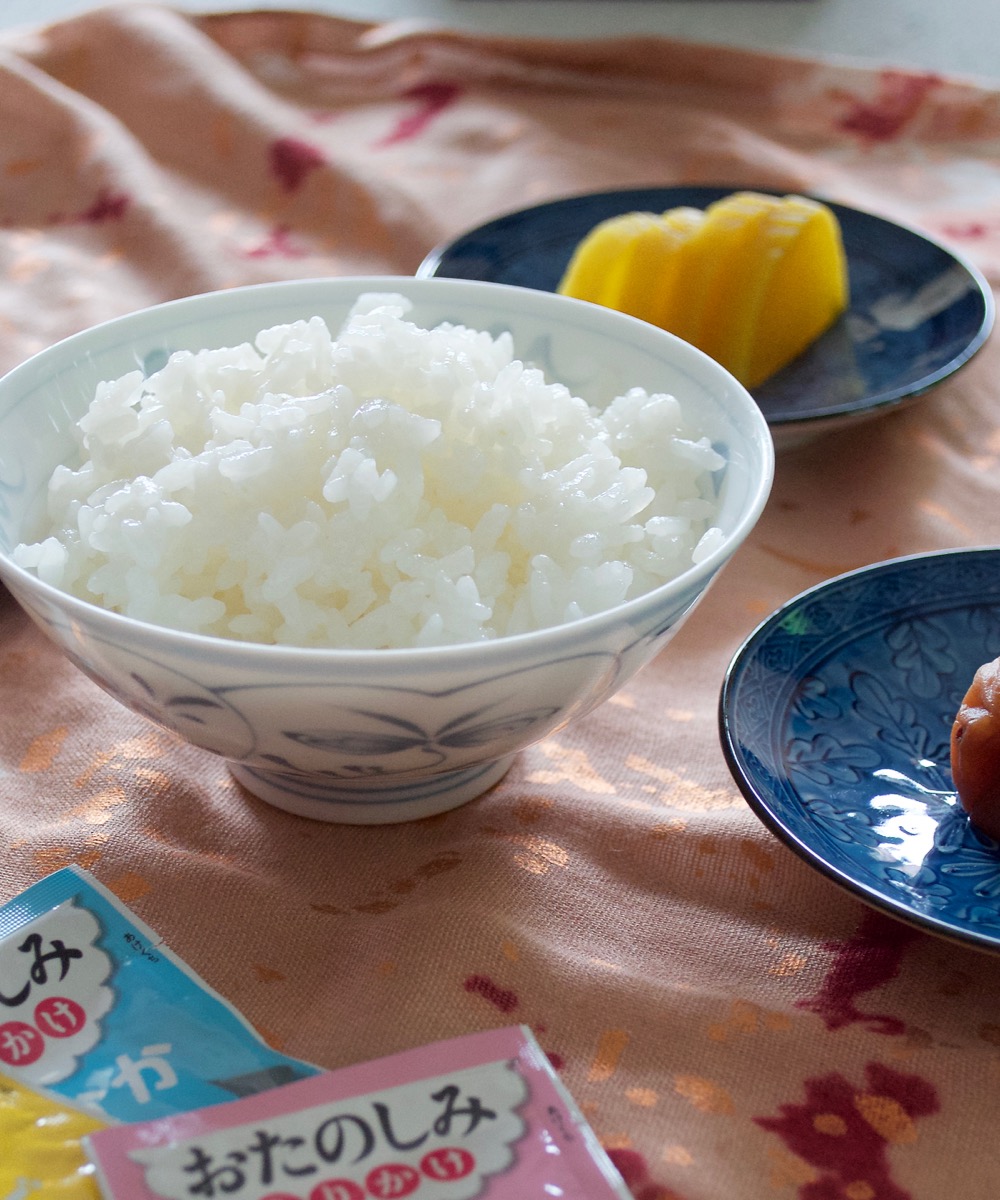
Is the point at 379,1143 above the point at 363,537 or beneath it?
beneath

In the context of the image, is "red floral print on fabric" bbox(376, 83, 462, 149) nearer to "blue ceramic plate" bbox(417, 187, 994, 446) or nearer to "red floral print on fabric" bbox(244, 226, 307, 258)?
"red floral print on fabric" bbox(244, 226, 307, 258)

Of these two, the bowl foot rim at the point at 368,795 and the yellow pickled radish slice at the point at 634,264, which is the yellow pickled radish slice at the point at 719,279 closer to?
the yellow pickled radish slice at the point at 634,264

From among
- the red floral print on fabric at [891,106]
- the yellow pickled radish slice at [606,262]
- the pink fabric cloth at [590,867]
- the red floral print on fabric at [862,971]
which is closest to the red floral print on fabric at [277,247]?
the pink fabric cloth at [590,867]

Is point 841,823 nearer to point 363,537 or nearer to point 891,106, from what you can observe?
point 363,537

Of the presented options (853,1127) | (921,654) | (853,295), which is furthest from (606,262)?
(853,1127)

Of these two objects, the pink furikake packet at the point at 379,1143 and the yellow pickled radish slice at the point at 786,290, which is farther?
the yellow pickled radish slice at the point at 786,290

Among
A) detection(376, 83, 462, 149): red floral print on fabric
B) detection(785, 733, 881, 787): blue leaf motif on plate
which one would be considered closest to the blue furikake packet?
detection(785, 733, 881, 787): blue leaf motif on plate
